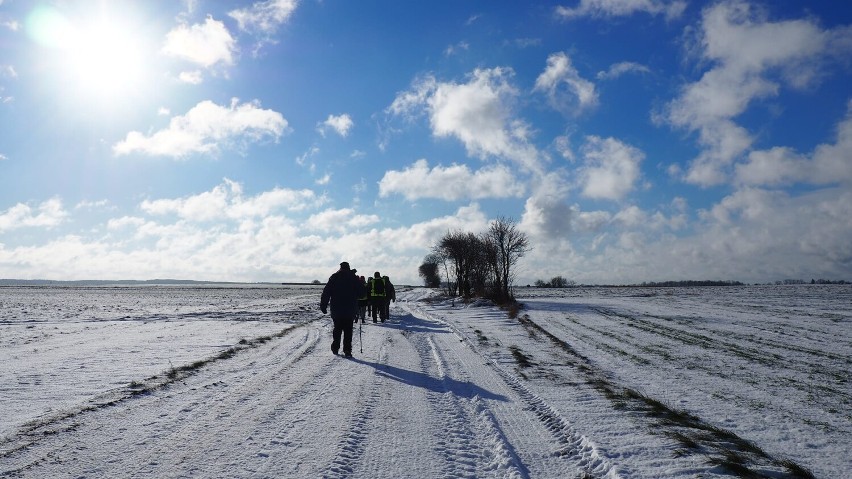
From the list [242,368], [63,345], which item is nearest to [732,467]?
[242,368]

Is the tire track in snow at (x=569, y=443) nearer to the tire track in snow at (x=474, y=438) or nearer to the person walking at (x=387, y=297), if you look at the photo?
the tire track in snow at (x=474, y=438)

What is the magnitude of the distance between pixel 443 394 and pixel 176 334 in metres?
12.0

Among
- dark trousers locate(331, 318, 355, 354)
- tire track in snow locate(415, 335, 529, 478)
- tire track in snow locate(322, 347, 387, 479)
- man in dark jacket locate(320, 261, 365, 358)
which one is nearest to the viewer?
tire track in snow locate(322, 347, 387, 479)

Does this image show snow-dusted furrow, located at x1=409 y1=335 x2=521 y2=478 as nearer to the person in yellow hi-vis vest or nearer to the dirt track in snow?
Answer: the dirt track in snow

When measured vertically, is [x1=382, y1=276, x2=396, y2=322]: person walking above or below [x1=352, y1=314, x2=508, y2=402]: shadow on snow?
above

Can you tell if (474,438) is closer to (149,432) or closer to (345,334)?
(149,432)

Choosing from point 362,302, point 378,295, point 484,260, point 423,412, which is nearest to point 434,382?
point 423,412

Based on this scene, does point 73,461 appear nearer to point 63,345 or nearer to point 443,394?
point 443,394

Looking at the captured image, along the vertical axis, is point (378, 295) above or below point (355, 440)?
above

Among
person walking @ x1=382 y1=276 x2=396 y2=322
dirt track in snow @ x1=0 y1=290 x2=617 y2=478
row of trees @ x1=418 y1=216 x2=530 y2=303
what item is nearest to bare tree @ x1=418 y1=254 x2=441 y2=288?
row of trees @ x1=418 y1=216 x2=530 y2=303

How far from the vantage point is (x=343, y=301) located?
11.3 m

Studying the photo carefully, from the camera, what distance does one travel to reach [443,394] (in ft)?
23.7

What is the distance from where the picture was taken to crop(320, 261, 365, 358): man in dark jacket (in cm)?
1109

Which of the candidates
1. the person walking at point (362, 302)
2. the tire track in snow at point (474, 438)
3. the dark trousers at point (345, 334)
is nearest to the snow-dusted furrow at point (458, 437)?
the tire track in snow at point (474, 438)
